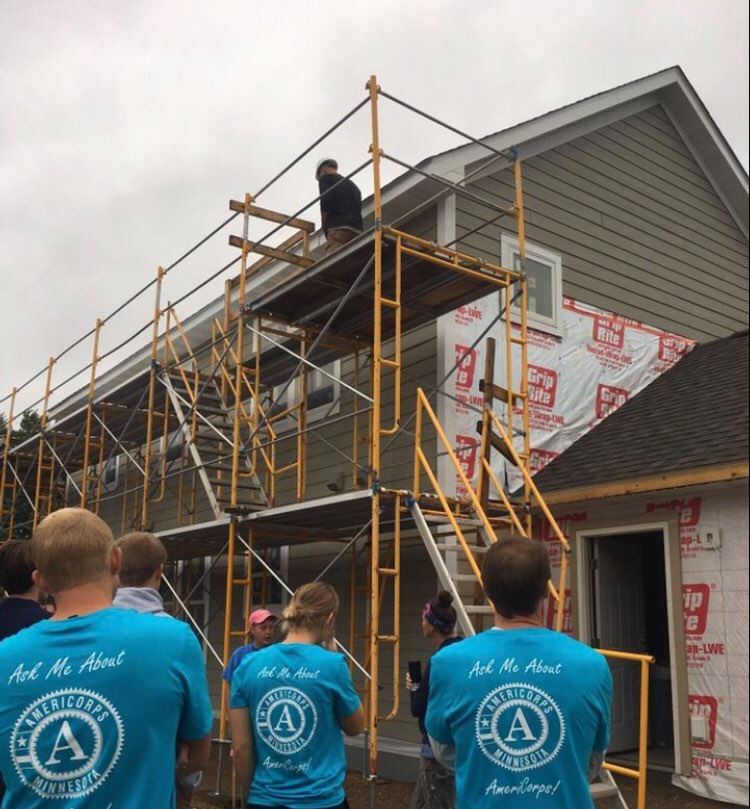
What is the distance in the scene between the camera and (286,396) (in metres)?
11.8

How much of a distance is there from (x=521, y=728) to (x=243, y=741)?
147 cm

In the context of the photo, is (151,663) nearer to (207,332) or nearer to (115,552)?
(115,552)

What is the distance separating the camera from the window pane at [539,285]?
9.77 meters

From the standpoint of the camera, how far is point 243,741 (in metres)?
3.35

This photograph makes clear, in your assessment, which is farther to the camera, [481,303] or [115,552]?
[481,303]

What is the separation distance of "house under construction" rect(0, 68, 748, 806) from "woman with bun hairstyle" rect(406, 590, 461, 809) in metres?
1.14

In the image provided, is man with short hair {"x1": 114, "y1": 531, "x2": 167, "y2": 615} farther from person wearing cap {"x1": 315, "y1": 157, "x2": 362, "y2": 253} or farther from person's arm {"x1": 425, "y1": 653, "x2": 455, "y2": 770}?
person wearing cap {"x1": 315, "y1": 157, "x2": 362, "y2": 253}

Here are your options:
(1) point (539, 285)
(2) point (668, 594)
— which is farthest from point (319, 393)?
(2) point (668, 594)

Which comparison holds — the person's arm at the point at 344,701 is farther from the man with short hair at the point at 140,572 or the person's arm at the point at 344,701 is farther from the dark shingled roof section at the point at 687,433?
the dark shingled roof section at the point at 687,433

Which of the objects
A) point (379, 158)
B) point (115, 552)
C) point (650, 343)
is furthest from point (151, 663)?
point (650, 343)

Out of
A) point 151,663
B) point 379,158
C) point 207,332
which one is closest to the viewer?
point 151,663

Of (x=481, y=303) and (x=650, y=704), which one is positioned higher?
(x=481, y=303)

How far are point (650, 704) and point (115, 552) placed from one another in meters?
7.33

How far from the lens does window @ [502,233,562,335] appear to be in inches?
383
